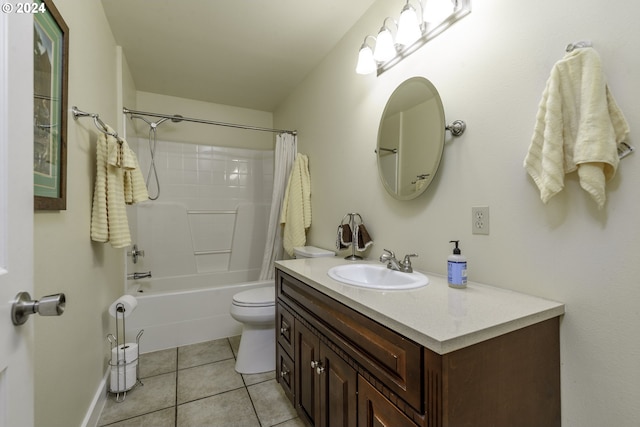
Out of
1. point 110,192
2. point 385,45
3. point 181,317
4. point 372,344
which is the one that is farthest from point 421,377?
point 181,317

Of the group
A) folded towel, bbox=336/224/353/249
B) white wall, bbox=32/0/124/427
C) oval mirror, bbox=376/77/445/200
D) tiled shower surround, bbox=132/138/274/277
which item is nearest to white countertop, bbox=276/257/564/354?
oval mirror, bbox=376/77/445/200

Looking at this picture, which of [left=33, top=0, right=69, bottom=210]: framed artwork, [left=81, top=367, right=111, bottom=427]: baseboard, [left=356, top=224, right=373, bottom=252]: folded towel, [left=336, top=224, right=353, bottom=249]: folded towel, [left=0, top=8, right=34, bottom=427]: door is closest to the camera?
[left=0, top=8, right=34, bottom=427]: door

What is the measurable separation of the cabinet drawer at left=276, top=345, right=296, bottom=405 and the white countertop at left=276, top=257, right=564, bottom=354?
0.59 m

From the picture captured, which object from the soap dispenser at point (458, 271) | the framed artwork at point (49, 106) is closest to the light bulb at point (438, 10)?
the soap dispenser at point (458, 271)

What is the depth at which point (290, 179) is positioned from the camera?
8.39 feet

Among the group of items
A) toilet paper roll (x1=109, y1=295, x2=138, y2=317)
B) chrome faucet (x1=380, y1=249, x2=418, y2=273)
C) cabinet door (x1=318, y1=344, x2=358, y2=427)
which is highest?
chrome faucet (x1=380, y1=249, x2=418, y2=273)

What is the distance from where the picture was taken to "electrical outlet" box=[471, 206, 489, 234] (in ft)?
3.62

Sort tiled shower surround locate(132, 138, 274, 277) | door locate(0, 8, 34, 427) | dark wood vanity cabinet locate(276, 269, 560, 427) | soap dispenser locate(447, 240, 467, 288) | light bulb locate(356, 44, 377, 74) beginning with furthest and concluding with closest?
1. tiled shower surround locate(132, 138, 274, 277)
2. light bulb locate(356, 44, 377, 74)
3. soap dispenser locate(447, 240, 467, 288)
4. dark wood vanity cabinet locate(276, 269, 560, 427)
5. door locate(0, 8, 34, 427)

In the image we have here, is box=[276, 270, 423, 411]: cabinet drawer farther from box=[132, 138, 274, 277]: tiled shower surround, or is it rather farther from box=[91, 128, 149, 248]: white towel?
box=[132, 138, 274, 277]: tiled shower surround

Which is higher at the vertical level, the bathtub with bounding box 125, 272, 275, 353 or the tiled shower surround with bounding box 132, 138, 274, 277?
the tiled shower surround with bounding box 132, 138, 274, 277

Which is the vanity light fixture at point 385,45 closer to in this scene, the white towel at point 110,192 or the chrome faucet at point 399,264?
the chrome faucet at point 399,264

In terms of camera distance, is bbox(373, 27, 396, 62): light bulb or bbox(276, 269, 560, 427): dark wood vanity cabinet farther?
bbox(373, 27, 396, 62): light bulb

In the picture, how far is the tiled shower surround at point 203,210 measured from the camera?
2.85 metres

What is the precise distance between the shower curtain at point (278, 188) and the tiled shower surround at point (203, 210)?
65 centimetres
